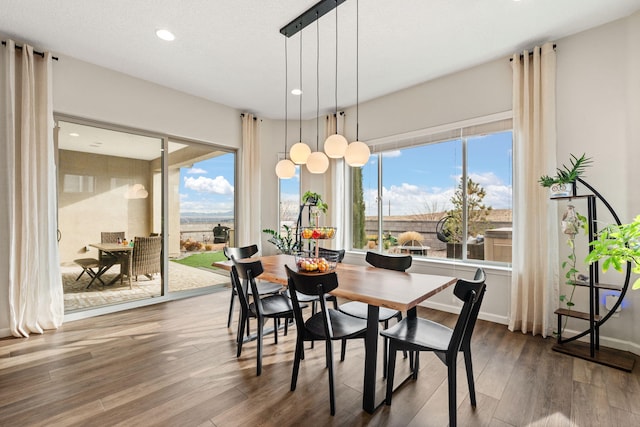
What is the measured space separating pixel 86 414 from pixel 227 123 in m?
4.11

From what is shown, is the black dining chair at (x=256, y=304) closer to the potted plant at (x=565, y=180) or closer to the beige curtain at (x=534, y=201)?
the beige curtain at (x=534, y=201)

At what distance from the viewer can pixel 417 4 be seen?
2.55 metres

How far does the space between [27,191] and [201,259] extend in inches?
88.9

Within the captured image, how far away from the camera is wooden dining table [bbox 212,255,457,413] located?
1801 millimetres

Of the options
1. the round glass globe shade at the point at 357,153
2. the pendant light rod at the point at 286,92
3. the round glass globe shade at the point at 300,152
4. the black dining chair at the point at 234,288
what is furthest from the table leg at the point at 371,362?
the pendant light rod at the point at 286,92

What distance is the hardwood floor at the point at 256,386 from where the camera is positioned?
186 centimetres

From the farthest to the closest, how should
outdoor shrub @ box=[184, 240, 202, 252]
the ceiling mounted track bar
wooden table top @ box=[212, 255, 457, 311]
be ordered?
outdoor shrub @ box=[184, 240, 202, 252] → the ceiling mounted track bar → wooden table top @ box=[212, 255, 457, 311]

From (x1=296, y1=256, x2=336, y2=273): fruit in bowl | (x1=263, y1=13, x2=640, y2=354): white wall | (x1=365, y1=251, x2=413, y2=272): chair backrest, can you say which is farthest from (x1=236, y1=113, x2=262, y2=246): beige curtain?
(x1=263, y1=13, x2=640, y2=354): white wall

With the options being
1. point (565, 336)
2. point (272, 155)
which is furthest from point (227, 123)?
point (565, 336)

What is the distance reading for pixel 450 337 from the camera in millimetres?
1942

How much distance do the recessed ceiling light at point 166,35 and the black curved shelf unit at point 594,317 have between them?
158 inches

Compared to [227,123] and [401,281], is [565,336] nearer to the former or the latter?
[401,281]

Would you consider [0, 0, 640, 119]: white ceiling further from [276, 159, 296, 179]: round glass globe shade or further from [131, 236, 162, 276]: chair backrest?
[131, 236, 162, 276]: chair backrest

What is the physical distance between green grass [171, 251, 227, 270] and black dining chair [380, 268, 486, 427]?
3.60 metres
